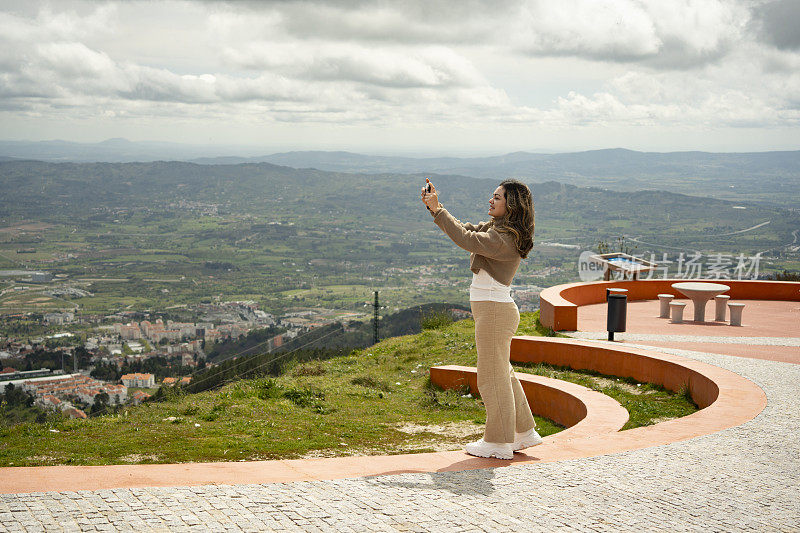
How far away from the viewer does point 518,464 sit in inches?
180

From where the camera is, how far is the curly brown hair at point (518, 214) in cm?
459

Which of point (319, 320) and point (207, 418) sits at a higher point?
point (207, 418)

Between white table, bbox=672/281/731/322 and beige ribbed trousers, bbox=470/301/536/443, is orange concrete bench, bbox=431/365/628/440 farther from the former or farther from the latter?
white table, bbox=672/281/731/322

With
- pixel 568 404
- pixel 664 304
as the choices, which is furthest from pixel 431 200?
pixel 664 304

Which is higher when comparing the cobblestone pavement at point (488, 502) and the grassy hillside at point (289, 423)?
the cobblestone pavement at point (488, 502)

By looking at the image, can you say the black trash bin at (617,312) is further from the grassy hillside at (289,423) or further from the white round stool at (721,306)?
the white round stool at (721,306)

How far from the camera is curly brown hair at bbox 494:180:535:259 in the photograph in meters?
4.59

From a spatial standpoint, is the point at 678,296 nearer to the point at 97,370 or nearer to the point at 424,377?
the point at 424,377

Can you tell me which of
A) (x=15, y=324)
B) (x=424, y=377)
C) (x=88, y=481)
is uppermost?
(x=88, y=481)

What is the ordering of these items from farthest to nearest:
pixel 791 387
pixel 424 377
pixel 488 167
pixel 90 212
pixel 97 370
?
pixel 488 167 → pixel 90 212 → pixel 97 370 → pixel 424 377 → pixel 791 387

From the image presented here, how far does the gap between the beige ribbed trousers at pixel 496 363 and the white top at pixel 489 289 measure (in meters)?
0.03

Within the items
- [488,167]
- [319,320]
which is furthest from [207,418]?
[488,167]

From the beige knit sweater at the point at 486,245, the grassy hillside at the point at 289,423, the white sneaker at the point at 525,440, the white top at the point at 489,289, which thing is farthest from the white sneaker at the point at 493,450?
the grassy hillside at the point at 289,423

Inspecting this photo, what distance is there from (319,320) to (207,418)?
5709cm
